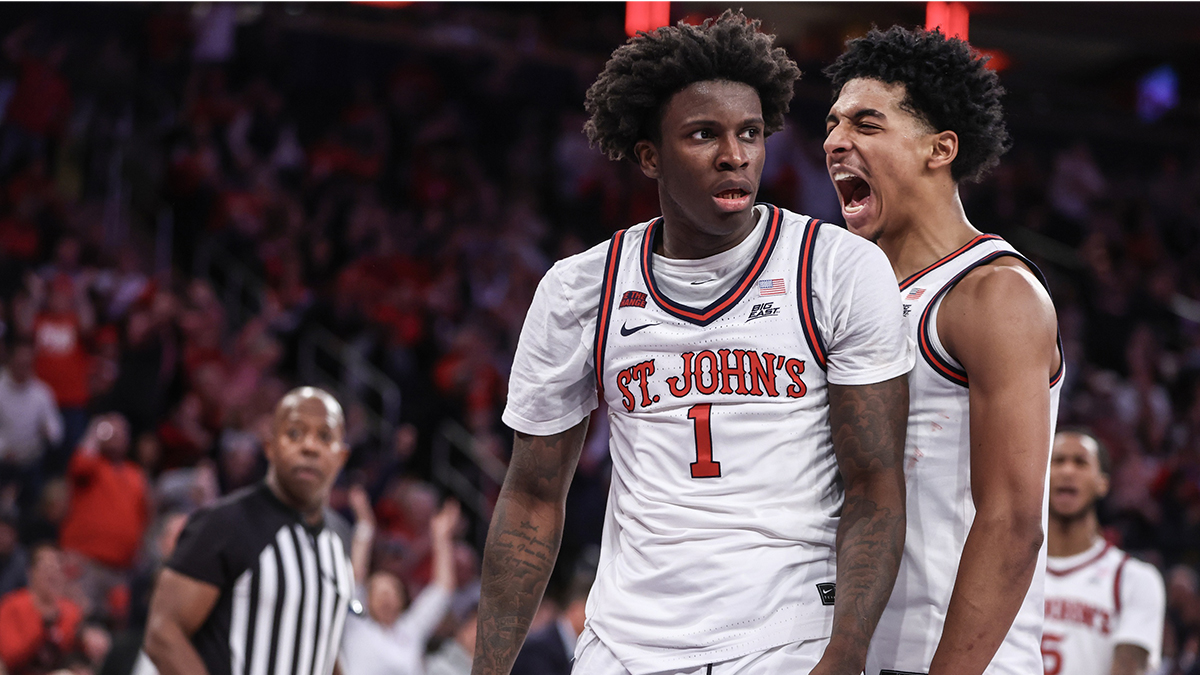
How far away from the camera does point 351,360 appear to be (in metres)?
11.6

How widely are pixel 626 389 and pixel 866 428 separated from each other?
536mm

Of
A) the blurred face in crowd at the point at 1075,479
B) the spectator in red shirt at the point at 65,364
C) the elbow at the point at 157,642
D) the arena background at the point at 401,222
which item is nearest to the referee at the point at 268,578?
the elbow at the point at 157,642

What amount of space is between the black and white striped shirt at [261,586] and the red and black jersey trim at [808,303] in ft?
9.48

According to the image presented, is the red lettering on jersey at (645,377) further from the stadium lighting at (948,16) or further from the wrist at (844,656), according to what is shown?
the stadium lighting at (948,16)

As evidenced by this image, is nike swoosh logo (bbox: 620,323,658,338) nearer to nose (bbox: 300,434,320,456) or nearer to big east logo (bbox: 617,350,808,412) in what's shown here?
big east logo (bbox: 617,350,808,412)

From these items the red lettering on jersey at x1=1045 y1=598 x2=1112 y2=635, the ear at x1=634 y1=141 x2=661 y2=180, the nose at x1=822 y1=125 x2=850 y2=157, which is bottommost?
the red lettering on jersey at x1=1045 y1=598 x2=1112 y2=635

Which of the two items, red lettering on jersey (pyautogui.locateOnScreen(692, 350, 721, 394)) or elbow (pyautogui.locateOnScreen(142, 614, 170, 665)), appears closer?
red lettering on jersey (pyautogui.locateOnScreen(692, 350, 721, 394))

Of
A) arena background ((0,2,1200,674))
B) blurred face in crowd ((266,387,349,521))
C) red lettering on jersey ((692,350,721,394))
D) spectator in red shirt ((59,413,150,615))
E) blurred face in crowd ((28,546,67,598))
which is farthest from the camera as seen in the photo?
arena background ((0,2,1200,674))

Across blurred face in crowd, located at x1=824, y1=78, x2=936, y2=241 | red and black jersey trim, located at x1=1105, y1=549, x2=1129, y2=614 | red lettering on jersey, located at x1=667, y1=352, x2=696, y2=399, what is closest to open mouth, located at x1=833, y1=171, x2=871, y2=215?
blurred face in crowd, located at x1=824, y1=78, x2=936, y2=241

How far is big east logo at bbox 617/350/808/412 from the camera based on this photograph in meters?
2.62

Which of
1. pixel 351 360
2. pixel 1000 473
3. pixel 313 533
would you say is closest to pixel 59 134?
pixel 351 360

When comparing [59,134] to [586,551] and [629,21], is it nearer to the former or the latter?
[586,551]

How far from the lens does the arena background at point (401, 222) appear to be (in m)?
10.1

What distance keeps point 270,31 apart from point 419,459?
5807 mm
